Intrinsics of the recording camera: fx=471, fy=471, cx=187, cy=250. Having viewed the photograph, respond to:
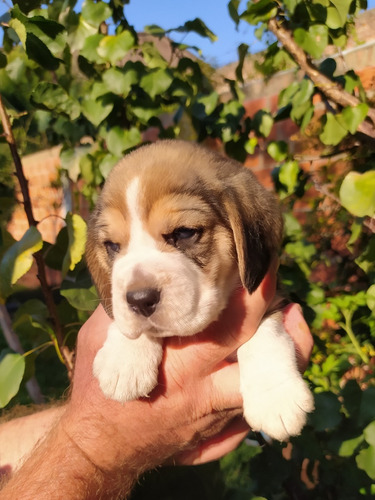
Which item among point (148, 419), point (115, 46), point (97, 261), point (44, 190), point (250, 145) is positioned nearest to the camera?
point (148, 419)

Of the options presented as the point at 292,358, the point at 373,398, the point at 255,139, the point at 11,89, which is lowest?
the point at 373,398

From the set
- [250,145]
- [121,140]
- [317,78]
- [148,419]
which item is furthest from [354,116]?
[148,419]

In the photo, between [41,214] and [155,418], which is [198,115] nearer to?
[155,418]

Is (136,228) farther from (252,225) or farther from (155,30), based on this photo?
(155,30)

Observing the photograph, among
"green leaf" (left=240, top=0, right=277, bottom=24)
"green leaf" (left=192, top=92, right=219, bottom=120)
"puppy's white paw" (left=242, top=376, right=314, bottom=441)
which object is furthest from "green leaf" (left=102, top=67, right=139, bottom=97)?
"puppy's white paw" (left=242, top=376, right=314, bottom=441)

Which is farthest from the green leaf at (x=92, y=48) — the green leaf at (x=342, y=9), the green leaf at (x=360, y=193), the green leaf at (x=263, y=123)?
the green leaf at (x=360, y=193)

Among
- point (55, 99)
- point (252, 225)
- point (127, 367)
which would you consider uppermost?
point (55, 99)

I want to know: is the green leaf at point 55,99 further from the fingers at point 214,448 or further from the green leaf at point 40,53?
the fingers at point 214,448

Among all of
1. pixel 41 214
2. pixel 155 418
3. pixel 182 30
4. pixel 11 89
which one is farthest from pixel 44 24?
pixel 41 214
